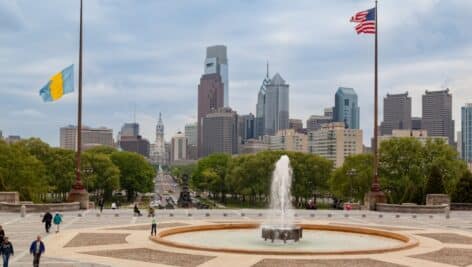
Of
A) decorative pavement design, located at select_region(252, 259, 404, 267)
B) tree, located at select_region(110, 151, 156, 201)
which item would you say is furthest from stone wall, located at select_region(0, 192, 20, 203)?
tree, located at select_region(110, 151, 156, 201)

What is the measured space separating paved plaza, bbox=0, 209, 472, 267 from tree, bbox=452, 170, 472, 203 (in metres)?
10.9

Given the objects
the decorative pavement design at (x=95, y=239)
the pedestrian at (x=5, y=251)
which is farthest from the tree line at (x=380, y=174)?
the pedestrian at (x=5, y=251)

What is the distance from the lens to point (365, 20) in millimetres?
50562

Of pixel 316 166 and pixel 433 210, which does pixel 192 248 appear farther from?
pixel 316 166

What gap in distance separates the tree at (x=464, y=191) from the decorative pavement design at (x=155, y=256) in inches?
1512

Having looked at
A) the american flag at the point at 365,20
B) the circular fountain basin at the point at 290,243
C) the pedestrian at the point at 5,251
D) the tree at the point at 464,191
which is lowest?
the circular fountain basin at the point at 290,243

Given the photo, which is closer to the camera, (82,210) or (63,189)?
(82,210)

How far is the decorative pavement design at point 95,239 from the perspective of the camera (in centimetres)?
2913

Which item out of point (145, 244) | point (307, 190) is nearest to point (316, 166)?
point (307, 190)

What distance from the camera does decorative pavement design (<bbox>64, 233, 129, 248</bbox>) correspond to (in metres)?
29.1

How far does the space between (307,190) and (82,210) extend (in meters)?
64.9

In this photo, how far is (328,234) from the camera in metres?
35.5

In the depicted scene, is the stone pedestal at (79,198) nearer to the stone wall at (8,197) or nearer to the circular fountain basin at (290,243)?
the stone wall at (8,197)

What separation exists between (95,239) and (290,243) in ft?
31.6
